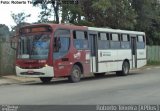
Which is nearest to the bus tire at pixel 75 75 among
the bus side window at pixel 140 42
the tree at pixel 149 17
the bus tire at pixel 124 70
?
the bus tire at pixel 124 70

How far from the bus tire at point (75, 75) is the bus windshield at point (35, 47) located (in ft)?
6.54

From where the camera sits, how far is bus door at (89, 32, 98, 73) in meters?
25.8

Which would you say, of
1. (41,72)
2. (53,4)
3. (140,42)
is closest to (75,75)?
(41,72)

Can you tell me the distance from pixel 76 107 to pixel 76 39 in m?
11.0

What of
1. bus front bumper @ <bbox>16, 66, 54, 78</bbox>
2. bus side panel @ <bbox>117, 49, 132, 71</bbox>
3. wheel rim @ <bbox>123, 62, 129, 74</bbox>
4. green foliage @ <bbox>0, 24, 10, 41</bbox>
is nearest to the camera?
bus front bumper @ <bbox>16, 66, 54, 78</bbox>

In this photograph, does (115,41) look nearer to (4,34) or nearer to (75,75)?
(75,75)

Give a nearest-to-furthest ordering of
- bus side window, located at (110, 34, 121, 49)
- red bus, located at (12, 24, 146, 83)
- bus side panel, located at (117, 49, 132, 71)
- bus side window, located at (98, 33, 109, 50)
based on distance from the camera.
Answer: red bus, located at (12, 24, 146, 83) < bus side window, located at (98, 33, 109, 50) < bus side window, located at (110, 34, 121, 49) < bus side panel, located at (117, 49, 132, 71)

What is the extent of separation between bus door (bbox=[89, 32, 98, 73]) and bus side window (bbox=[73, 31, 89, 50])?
0.66 meters

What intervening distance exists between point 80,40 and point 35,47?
2940 mm

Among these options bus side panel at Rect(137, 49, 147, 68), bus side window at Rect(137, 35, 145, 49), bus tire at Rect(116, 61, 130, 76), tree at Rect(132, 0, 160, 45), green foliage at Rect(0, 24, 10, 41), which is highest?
tree at Rect(132, 0, 160, 45)

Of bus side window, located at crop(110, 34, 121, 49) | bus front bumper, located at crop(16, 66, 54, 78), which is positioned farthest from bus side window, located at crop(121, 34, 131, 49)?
bus front bumper, located at crop(16, 66, 54, 78)

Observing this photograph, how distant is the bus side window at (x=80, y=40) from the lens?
24248mm

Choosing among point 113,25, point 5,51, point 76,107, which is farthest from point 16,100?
point 113,25

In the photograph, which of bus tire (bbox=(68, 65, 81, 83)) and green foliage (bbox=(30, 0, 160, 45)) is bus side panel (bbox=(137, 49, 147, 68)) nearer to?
green foliage (bbox=(30, 0, 160, 45))
